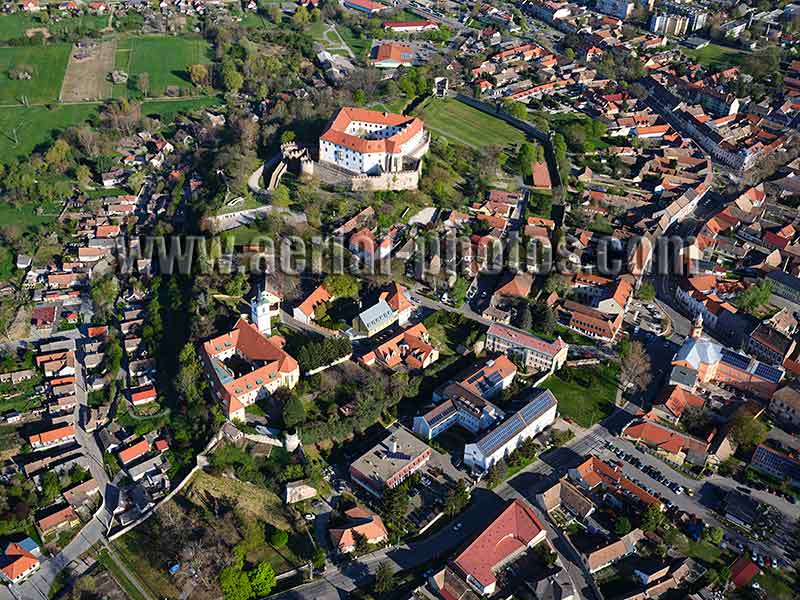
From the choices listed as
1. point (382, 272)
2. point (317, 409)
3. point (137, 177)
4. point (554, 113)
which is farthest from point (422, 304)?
point (554, 113)

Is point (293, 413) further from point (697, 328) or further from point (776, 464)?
point (776, 464)

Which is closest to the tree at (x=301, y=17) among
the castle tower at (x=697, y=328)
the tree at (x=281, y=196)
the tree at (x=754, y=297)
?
the tree at (x=281, y=196)

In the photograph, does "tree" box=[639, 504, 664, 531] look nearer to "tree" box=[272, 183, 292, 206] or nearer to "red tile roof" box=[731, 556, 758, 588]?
"red tile roof" box=[731, 556, 758, 588]

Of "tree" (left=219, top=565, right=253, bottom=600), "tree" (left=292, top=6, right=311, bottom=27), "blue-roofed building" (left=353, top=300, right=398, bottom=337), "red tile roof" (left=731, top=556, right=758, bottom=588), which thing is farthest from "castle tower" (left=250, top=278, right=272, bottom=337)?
"tree" (left=292, top=6, right=311, bottom=27)

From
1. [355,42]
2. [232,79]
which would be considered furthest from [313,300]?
[355,42]

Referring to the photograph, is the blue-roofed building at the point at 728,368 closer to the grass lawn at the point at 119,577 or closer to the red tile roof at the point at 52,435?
the grass lawn at the point at 119,577

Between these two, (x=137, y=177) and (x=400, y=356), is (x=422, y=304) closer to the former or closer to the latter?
(x=400, y=356)
